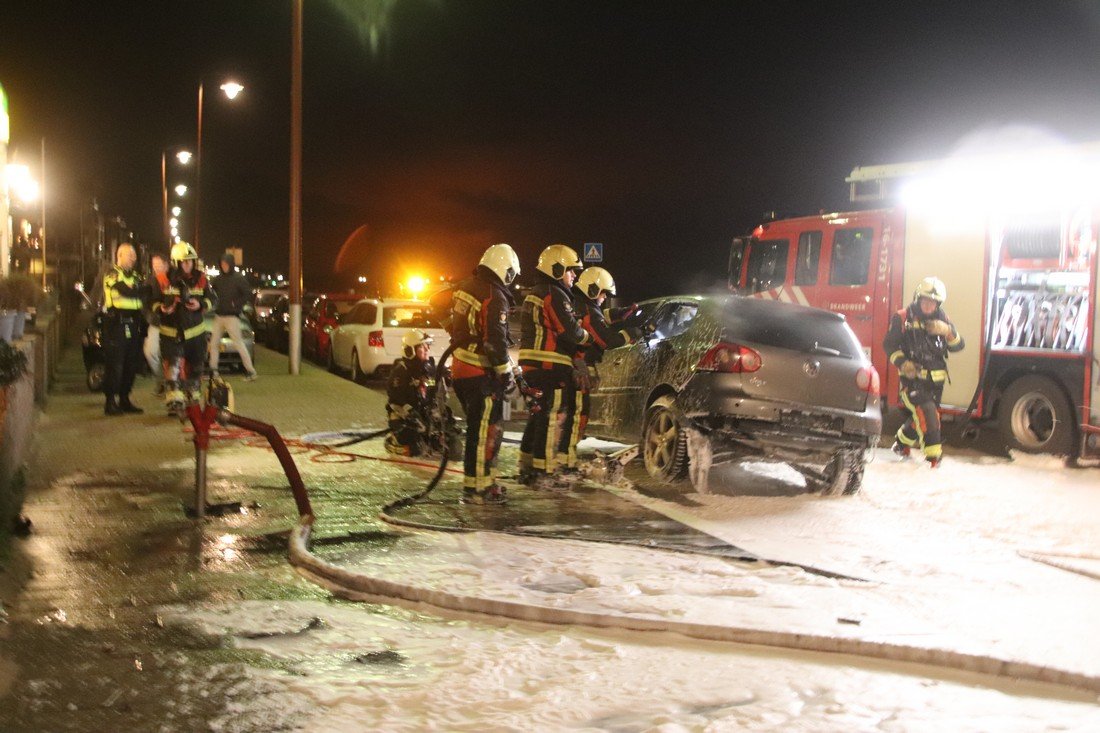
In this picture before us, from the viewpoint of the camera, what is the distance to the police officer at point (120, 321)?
11867 millimetres

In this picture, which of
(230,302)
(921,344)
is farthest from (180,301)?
(921,344)

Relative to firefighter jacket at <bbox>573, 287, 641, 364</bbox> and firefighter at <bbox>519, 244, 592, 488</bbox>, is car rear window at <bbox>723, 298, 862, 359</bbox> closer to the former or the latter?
firefighter jacket at <bbox>573, 287, 641, 364</bbox>

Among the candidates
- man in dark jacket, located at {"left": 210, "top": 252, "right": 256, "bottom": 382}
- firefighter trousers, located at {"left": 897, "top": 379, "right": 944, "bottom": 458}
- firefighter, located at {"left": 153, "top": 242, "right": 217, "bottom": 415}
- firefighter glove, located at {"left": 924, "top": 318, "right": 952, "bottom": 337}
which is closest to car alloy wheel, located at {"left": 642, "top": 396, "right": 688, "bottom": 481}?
firefighter trousers, located at {"left": 897, "top": 379, "right": 944, "bottom": 458}

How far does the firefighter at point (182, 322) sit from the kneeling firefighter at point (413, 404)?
2829 mm

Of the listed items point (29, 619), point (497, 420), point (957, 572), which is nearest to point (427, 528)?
point (497, 420)

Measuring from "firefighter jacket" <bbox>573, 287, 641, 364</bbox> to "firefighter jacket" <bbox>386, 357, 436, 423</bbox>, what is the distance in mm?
1513

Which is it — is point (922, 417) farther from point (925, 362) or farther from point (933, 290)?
point (933, 290)

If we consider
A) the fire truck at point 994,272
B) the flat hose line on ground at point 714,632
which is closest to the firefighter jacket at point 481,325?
the flat hose line on ground at point 714,632

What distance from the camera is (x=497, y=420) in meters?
8.06

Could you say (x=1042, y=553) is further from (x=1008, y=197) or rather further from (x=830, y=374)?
(x=1008, y=197)

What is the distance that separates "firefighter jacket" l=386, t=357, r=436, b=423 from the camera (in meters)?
10.1

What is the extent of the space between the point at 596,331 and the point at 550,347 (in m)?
0.64

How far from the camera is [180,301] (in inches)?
455

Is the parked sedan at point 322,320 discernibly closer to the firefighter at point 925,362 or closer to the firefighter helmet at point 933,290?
the firefighter at point 925,362
